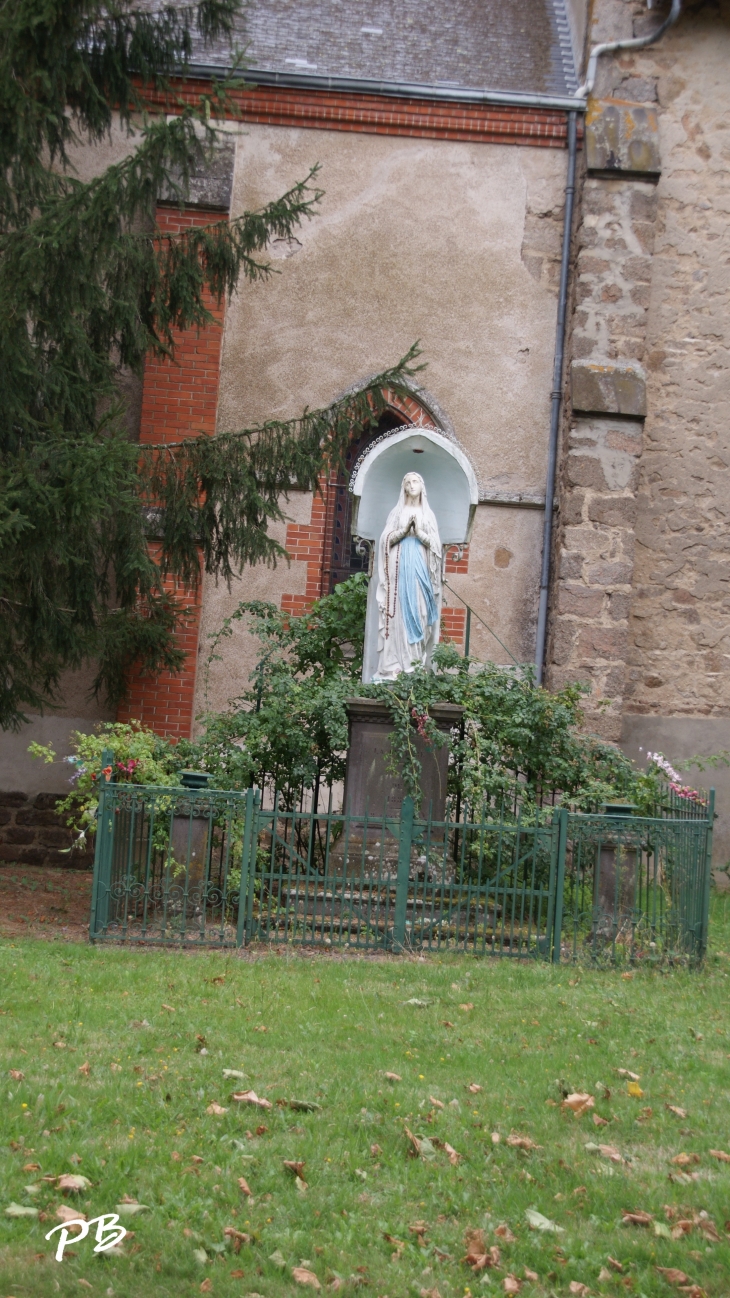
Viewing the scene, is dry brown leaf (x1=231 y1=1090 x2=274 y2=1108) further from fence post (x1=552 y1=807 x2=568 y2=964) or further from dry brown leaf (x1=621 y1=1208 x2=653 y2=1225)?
fence post (x1=552 y1=807 x2=568 y2=964)

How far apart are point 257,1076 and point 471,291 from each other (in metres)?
9.86

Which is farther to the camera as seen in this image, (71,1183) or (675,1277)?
(71,1183)

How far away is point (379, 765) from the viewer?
28.2ft

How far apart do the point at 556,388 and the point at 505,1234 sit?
10.3 meters

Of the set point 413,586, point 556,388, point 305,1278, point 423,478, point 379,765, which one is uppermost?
point 556,388

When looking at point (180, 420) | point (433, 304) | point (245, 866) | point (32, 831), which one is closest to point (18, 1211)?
point (245, 866)

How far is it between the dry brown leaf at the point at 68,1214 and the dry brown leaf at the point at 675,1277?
5.34ft

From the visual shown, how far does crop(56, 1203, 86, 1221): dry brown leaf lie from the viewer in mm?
3520

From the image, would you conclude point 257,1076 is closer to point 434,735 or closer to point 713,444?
point 434,735

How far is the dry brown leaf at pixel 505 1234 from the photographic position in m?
3.60

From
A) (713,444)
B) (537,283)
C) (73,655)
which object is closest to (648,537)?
(713,444)

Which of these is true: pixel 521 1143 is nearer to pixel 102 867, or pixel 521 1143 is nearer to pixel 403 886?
pixel 403 886

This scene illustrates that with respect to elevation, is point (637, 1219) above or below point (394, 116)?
below

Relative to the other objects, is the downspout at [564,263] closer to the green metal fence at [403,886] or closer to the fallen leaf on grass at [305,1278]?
the green metal fence at [403,886]
